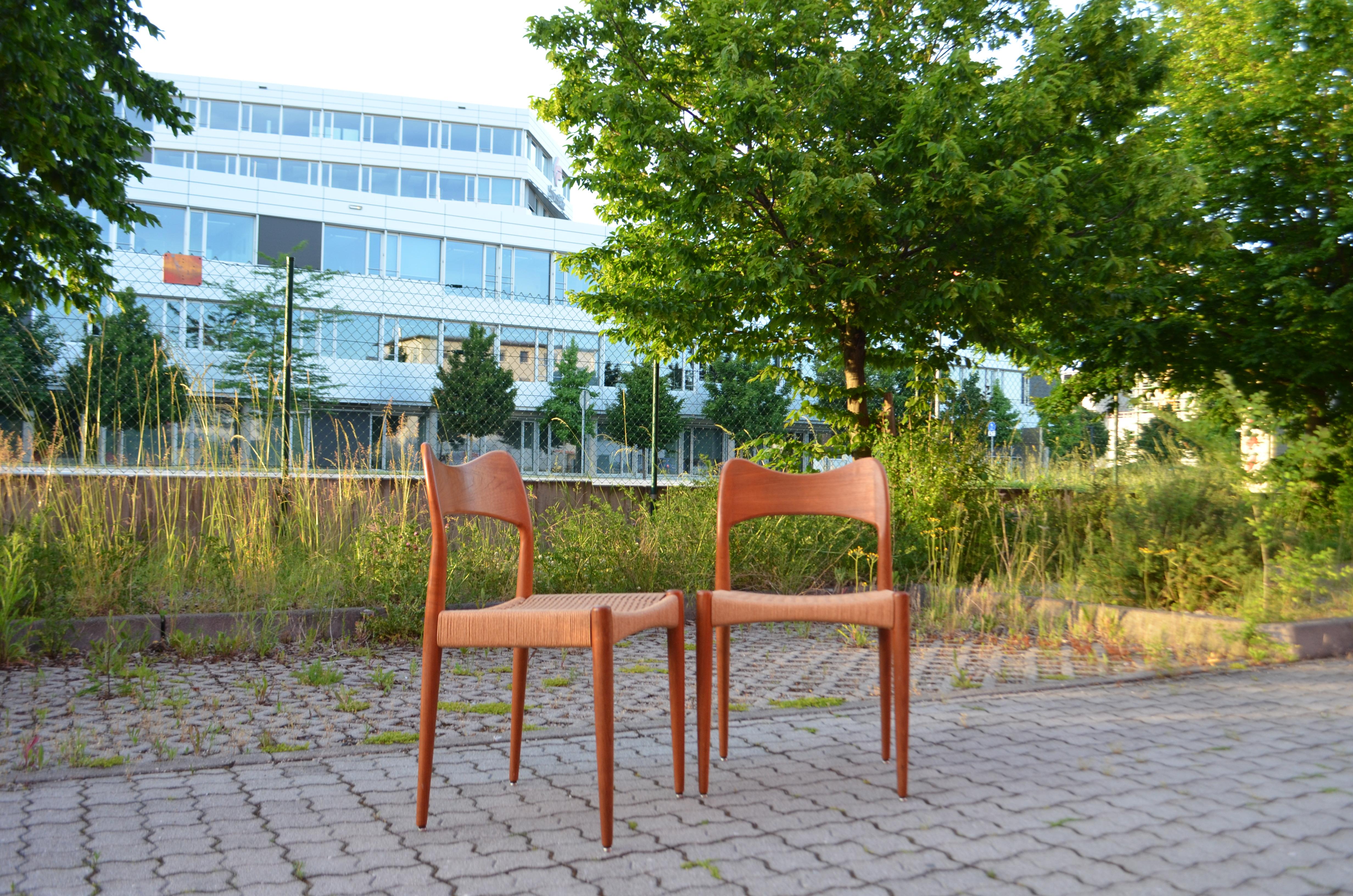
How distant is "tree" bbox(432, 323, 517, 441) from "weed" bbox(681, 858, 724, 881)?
241 inches

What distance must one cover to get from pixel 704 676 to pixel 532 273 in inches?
1620

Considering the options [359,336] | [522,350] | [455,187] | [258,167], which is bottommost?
[359,336]

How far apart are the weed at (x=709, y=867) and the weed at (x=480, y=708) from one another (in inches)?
67.2

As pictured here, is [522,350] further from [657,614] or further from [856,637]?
[657,614]

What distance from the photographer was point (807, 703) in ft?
13.6

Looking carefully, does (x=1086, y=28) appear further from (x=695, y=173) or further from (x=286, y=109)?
(x=286, y=109)

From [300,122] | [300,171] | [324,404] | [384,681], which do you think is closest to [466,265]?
[300,171]

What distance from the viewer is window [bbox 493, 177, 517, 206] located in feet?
163

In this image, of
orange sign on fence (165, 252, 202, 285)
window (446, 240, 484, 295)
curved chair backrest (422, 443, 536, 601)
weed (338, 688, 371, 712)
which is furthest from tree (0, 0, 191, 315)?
window (446, 240, 484, 295)

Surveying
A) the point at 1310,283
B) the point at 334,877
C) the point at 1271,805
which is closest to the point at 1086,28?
the point at 1310,283

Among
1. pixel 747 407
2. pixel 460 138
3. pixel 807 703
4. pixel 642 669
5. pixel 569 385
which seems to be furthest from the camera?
pixel 460 138

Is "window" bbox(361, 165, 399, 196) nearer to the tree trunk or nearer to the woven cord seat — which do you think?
the tree trunk

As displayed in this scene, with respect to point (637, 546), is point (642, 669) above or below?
below

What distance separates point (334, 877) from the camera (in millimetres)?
2209
